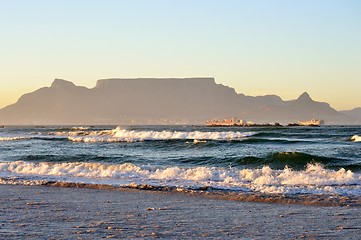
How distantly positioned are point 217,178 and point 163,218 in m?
8.19

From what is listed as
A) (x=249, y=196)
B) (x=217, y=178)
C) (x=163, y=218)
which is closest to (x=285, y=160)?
(x=217, y=178)

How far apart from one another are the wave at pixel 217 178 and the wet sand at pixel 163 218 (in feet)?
8.03

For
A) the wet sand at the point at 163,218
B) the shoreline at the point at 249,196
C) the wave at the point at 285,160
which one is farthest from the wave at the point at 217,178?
the wave at the point at 285,160

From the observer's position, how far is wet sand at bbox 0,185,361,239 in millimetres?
9195

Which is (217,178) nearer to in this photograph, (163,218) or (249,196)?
(249,196)

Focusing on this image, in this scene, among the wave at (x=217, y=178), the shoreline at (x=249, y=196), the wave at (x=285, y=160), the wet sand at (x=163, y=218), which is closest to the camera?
the wet sand at (x=163, y=218)

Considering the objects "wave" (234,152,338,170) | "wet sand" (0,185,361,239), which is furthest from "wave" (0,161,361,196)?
"wave" (234,152,338,170)

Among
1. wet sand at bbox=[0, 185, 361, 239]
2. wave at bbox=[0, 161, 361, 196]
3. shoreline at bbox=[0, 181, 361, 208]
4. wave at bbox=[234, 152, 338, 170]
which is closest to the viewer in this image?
wet sand at bbox=[0, 185, 361, 239]

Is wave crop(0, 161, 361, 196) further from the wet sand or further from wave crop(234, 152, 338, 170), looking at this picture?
wave crop(234, 152, 338, 170)

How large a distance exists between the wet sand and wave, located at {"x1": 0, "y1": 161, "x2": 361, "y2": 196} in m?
2.45

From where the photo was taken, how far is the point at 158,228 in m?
9.68

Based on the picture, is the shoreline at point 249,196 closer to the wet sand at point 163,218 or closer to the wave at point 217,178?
the wet sand at point 163,218

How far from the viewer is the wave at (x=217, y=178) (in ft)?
51.8

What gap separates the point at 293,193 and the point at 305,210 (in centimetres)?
277
